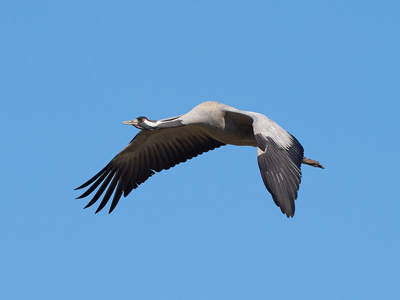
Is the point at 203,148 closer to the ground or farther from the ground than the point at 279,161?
farther from the ground

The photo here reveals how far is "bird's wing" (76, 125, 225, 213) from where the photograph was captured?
41.0 ft

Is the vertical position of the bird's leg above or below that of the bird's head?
below

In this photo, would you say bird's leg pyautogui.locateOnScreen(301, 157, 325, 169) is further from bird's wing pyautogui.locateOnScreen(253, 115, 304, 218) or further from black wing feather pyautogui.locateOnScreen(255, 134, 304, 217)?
black wing feather pyautogui.locateOnScreen(255, 134, 304, 217)

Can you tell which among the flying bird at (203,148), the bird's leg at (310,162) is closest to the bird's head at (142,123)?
the flying bird at (203,148)

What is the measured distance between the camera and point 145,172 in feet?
41.6

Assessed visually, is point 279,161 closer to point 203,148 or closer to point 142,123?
point 142,123

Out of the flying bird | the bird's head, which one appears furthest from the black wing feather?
the bird's head

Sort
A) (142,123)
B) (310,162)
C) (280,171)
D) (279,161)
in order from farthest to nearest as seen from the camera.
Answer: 1. (310,162)
2. (142,123)
3. (279,161)
4. (280,171)

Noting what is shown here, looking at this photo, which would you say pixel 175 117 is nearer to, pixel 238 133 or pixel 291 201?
pixel 238 133

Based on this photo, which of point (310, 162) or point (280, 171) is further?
point (310, 162)

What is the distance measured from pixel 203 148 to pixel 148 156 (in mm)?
954

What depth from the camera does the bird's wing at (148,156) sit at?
1249cm

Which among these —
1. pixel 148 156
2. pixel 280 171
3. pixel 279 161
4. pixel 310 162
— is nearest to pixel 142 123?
pixel 148 156

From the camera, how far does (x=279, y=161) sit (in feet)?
32.1
